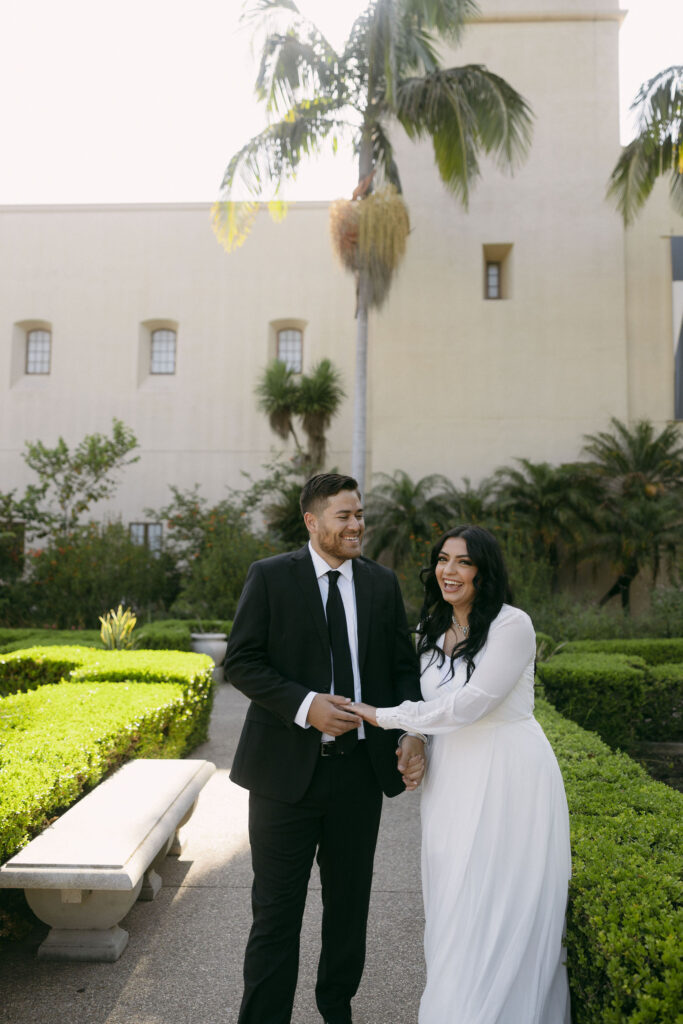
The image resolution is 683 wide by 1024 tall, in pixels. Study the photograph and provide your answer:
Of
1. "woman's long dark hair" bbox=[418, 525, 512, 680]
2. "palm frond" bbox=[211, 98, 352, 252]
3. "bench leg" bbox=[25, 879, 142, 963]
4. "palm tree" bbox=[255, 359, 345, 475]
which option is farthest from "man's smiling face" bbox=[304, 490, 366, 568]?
"palm tree" bbox=[255, 359, 345, 475]

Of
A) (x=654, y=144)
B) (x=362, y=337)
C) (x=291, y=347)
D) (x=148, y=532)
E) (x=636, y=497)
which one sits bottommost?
(x=148, y=532)

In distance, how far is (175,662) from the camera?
7379 millimetres

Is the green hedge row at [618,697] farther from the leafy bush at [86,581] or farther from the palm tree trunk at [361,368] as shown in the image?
the leafy bush at [86,581]

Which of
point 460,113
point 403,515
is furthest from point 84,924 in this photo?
point 460,113

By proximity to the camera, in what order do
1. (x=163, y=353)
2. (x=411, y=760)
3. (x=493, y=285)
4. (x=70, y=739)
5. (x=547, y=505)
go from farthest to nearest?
(x=163, y=353)
(x=493, y=285)
(x=547, y=505)
(x=70, y=739)
(x=411, y=760)

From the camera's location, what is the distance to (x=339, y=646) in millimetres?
3025

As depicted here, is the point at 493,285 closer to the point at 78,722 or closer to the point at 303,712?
the point at 78,722

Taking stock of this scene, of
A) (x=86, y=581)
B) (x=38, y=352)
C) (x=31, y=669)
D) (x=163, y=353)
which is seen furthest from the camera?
(x=38, y=352)

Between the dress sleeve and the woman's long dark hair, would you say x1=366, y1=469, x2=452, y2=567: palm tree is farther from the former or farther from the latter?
the dress sleeve

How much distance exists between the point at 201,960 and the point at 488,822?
1664mm

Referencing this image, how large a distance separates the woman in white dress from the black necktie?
6.4 inches

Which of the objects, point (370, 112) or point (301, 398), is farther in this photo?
point (301, 398)

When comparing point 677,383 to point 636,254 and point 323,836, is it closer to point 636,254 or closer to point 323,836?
point 636,254

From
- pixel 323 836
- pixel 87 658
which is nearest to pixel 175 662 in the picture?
pixel 87 658
